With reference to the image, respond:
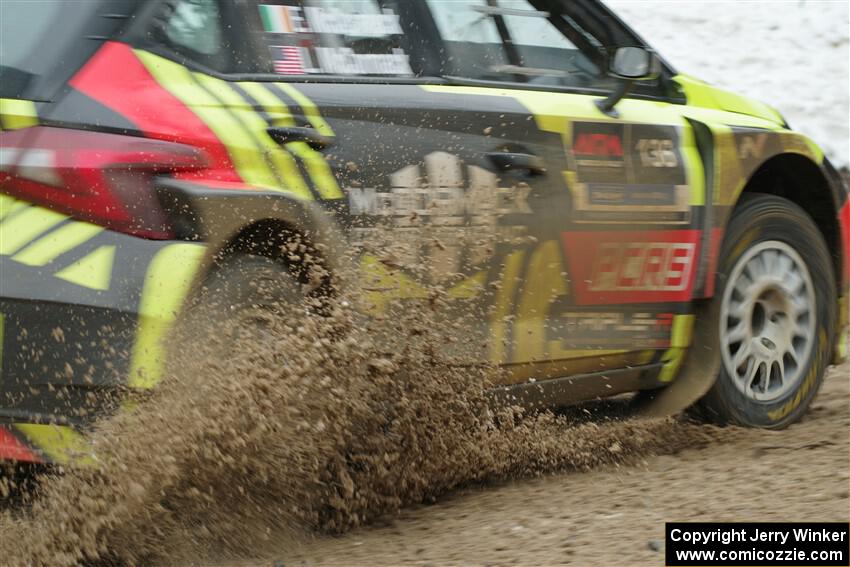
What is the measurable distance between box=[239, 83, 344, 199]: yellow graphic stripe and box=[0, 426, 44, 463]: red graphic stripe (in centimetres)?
98

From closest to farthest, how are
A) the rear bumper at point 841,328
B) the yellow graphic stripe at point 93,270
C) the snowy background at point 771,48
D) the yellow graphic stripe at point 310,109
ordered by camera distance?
the yellow graphic stripe at point 93,270
the yellow graphic stripe at point 310,109
the rear bumper at point 841,328
the snowy background at point 771,48

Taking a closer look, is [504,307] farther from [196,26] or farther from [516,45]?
[196,26]

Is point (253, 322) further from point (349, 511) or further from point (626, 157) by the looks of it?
point (626, 157)

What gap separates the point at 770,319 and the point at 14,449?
2.99 meters

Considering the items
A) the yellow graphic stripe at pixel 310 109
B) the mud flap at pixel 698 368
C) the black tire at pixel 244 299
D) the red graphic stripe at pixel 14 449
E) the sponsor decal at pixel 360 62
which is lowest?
the mud flap at pixel 698 368

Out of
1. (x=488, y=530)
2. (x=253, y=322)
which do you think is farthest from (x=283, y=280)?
(x=488, y=530)

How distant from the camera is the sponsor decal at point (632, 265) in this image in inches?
174

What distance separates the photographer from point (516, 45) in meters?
4.51

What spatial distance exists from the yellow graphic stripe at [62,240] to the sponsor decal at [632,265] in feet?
5.46

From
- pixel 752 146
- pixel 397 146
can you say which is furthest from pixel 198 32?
pixel 752 146

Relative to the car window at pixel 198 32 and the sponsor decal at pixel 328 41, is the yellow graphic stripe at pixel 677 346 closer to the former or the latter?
the sponsor decal at pixel 328 41

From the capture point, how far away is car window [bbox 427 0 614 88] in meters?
4.26

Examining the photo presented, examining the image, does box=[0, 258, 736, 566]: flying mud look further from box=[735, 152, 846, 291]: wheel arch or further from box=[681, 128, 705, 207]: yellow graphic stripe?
box=[735, 152, 846, 291]: wheel arch

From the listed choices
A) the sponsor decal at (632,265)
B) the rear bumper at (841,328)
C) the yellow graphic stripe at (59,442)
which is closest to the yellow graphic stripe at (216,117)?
the yellow graphic stripe at (59,442)
